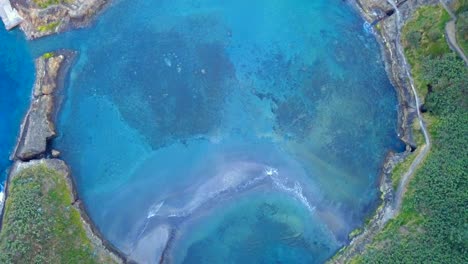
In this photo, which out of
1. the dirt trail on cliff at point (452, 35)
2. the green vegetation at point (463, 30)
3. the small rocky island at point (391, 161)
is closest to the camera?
the small rocky island at point (391, 161)

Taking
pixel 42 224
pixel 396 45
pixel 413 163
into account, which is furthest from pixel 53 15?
pixel 413 163

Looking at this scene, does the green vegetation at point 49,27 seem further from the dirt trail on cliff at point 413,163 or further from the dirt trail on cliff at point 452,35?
the dirt trail on cliff at point 452,35

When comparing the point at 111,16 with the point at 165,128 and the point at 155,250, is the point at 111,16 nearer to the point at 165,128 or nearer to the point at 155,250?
the point at 165,128

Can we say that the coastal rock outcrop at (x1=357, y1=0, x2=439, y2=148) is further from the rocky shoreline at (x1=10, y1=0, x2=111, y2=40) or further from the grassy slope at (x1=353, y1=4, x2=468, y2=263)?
the rocky shoreline at (x1=10, y1=0, x2=111, y2=40)

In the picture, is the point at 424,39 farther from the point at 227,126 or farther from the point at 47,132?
the point at 47,132

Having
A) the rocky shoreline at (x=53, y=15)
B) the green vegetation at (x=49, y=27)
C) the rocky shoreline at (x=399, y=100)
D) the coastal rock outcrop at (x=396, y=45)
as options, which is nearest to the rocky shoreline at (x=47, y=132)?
the green vegetation at (x=49, y=27)

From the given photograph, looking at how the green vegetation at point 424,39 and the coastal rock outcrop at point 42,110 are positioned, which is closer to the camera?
the coastal rock outcrop at point 42,110
